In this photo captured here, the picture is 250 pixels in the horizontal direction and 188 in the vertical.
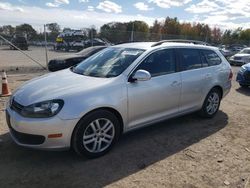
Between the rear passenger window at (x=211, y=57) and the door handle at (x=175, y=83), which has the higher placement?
the rear passenger window at (x=211, y=57)

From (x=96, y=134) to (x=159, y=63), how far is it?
1.73 m

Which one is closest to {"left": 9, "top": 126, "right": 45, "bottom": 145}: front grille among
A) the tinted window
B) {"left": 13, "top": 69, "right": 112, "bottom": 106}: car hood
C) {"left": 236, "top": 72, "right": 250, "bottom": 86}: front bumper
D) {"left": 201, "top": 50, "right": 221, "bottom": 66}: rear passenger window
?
{"left": 13, "top": 69, "right": 112, "bottom": 106}: car hood

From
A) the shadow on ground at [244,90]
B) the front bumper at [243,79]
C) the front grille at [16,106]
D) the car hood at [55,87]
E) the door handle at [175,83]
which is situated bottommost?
the shadow on ground at [244,90]

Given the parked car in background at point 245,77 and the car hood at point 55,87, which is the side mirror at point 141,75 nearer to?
the car hood at point 55,87

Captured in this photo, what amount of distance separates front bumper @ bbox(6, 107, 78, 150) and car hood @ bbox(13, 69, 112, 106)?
28 cm

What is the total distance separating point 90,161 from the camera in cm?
413

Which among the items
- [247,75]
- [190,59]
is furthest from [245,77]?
[190,59]

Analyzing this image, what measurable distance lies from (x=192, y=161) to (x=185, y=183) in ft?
2.15

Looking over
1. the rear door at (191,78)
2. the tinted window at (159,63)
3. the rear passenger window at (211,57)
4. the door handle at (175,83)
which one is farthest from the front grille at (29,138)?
the rear passenger window at (211,57)

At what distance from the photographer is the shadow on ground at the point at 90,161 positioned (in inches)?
143

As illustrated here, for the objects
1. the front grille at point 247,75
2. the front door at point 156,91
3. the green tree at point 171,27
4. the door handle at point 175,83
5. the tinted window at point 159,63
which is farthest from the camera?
the green tree at point 171,27

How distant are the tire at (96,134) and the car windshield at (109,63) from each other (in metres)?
0.74

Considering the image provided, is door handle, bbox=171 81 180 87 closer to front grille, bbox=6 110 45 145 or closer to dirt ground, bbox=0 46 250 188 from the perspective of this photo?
dirt ground, bbox=0 46 250 188

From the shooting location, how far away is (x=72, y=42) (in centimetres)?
3322
